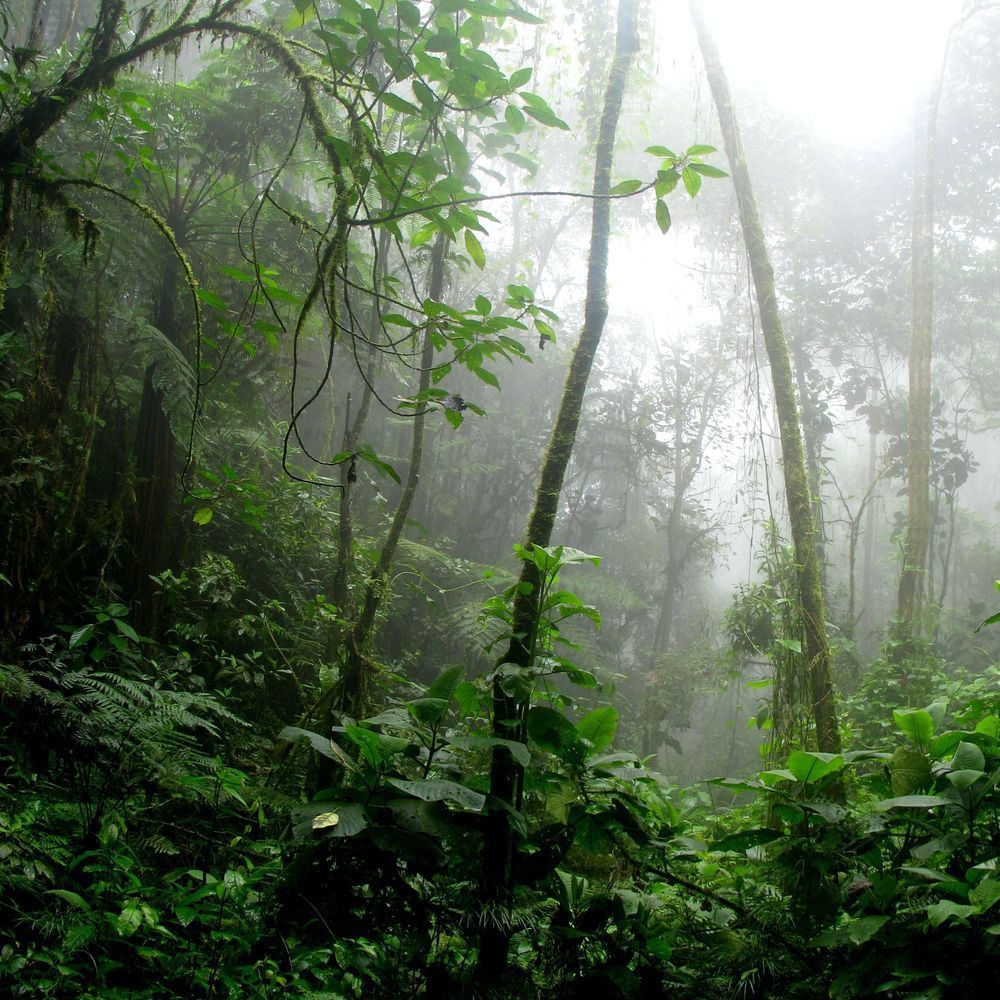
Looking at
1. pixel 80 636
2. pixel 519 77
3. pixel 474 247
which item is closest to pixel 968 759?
pixel 474 247

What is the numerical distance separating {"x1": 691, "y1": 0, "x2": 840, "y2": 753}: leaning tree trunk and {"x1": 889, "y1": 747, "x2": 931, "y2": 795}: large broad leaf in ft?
5.34

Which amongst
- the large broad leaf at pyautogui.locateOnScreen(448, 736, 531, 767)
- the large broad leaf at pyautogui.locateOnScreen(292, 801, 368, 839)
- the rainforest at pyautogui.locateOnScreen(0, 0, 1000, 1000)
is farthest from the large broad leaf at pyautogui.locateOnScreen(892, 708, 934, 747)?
the large broad leaf at pyautogui.locateOnScreen(292, 801, 368, 839)

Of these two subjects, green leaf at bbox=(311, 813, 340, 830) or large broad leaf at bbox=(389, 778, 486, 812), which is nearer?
green leaf at bbox=(311, 813, 340, 830)

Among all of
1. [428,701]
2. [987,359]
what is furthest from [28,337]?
[987,359]

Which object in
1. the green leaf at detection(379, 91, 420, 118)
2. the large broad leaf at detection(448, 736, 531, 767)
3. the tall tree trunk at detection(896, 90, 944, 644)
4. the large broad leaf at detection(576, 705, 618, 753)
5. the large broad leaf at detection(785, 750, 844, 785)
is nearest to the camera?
the large broad leaf at detection(448, 736, 531, 767)

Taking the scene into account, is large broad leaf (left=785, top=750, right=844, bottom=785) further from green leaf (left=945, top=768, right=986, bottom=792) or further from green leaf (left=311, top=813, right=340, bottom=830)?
green leaf (left=311, top=813, right=340, bottom=830)

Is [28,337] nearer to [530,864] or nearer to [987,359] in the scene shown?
[530,864]

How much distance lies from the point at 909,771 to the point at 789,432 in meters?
2.59

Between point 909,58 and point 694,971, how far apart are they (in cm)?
Answer: 1453

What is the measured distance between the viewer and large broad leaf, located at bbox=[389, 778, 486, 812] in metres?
1.72

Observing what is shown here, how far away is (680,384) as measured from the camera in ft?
40.1

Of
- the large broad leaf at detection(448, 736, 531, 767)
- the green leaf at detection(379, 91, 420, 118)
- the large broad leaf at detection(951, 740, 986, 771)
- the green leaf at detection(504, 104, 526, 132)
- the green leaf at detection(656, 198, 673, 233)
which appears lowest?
the large broad leaf at detection(448, 736, 531, 767)

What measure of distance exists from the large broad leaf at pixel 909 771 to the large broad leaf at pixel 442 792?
1.09m

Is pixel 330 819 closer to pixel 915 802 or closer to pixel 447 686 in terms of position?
pixel 447 686
